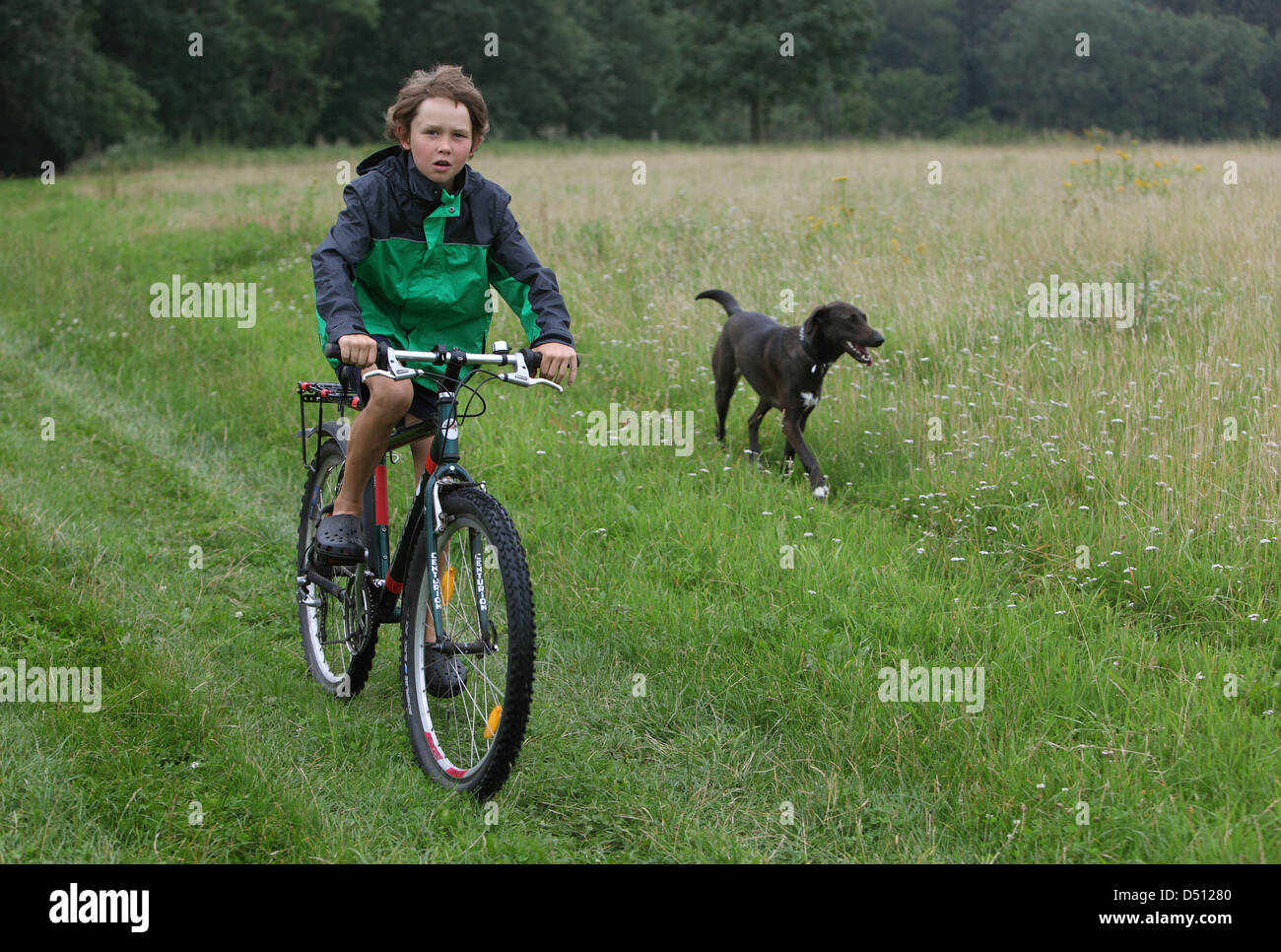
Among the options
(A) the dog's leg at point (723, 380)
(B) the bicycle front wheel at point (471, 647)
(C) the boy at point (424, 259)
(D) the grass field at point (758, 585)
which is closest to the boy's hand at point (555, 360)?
(C) the boy at point (424, 259)

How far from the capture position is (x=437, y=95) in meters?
3.80

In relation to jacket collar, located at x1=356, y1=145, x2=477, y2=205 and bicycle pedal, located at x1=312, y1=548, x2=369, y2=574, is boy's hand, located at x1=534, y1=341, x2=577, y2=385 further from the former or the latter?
bicycle pedal, located at x1=312, y1=548, x2=369, y2=574

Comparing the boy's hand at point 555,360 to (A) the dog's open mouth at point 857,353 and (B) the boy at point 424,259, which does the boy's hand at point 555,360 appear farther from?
(A) the dog's open mouth at point 857,353

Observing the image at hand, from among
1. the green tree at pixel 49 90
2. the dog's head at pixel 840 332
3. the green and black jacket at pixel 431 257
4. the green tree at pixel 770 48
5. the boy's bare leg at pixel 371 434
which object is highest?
the green tree at pixel 770 48

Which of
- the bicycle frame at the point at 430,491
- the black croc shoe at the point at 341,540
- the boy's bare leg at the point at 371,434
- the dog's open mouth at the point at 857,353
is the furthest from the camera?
the dog's open mouth at the point at 857,353

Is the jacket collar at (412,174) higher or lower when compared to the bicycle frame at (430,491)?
higher

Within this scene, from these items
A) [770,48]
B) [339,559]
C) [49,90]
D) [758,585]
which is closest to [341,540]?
[339,559]

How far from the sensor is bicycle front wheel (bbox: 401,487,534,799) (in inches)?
132

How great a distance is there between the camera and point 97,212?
1936cm

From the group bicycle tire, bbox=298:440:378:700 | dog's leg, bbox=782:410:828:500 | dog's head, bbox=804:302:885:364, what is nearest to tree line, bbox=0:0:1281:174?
dog's head, bbox=804:302:885:364

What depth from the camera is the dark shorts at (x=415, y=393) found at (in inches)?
154

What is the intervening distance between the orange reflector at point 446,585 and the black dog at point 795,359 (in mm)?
2831

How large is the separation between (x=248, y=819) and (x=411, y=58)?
6404 centimetres

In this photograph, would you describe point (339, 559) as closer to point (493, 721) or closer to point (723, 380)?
point (493, 721)
